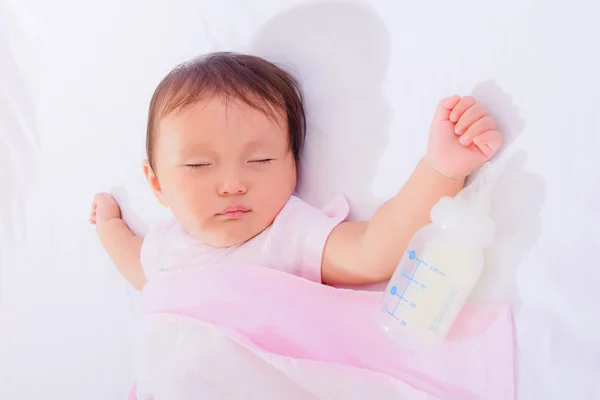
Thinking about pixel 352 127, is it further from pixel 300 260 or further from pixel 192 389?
pixel 192 389

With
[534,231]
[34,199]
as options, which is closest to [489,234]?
[534,231]

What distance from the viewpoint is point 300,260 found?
3.58 feet

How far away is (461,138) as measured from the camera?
92 centimetres

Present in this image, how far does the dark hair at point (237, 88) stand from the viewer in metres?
1.10

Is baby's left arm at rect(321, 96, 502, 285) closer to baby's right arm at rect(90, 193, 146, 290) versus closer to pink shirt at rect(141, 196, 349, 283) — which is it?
pink shirt at rect(141, 196, 349, 283)

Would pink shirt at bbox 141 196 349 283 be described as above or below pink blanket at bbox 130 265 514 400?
above

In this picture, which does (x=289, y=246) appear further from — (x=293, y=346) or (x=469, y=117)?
(x=469, y=117)

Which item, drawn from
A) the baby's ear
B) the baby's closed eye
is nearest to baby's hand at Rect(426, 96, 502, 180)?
the baby's closed eye

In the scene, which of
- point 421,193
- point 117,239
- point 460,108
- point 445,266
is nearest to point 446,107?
point 460,108

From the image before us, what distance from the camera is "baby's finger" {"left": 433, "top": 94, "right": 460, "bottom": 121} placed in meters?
0.94

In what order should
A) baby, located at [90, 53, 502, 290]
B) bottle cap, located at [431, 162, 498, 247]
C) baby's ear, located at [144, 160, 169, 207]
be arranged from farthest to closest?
baby's ear, located at [144, 160, 169, 207] < baby, located at [90, 53, 502, 290] < bottle cap, located at [431, 162, 498, 247]

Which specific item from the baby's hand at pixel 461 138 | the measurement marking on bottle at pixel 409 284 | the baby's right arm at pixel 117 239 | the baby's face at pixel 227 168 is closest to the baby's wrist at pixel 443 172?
the baby's hand at pixel 461 138

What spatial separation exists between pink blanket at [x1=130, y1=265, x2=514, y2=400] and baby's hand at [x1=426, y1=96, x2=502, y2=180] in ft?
0.69

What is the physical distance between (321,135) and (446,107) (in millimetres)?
279
